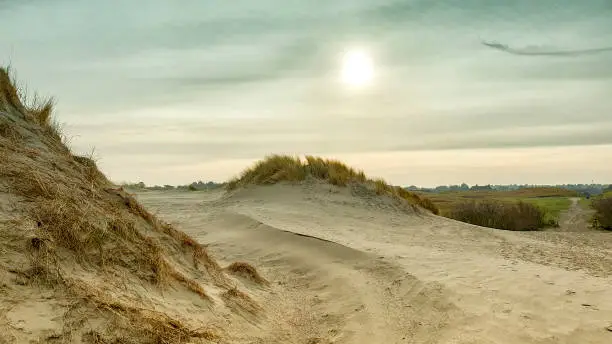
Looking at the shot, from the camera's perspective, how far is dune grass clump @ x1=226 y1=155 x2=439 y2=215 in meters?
17.2

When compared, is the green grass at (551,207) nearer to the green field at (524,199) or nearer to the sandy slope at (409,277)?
the green field at (524,199)

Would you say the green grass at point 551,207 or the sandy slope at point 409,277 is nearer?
the sandy slope at point 409,277

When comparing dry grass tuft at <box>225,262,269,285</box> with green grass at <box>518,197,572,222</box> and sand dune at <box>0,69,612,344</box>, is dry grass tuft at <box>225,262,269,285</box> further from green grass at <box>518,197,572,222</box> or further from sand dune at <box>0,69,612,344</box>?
green grass at <box>518,197,572,222</box>

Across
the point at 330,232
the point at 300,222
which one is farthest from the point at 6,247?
the point at 300,222

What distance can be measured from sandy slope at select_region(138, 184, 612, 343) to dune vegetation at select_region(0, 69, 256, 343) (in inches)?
51.8

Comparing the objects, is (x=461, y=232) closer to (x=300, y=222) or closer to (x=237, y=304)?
(x=300, y=222)

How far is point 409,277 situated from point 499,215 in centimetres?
1796

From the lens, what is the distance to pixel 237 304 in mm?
5867

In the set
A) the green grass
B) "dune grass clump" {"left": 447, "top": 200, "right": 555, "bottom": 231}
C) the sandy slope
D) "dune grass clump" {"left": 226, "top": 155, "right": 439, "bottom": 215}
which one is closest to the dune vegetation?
the sandy slope

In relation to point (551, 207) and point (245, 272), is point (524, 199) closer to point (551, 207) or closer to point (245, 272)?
point (551, 207)

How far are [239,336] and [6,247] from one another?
2.29 metres

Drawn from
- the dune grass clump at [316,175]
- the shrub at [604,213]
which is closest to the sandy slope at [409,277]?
the dune grass clump at [316,175]

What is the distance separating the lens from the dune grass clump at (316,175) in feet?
56.5

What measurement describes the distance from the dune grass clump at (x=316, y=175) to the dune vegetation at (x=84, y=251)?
10.5 metres
